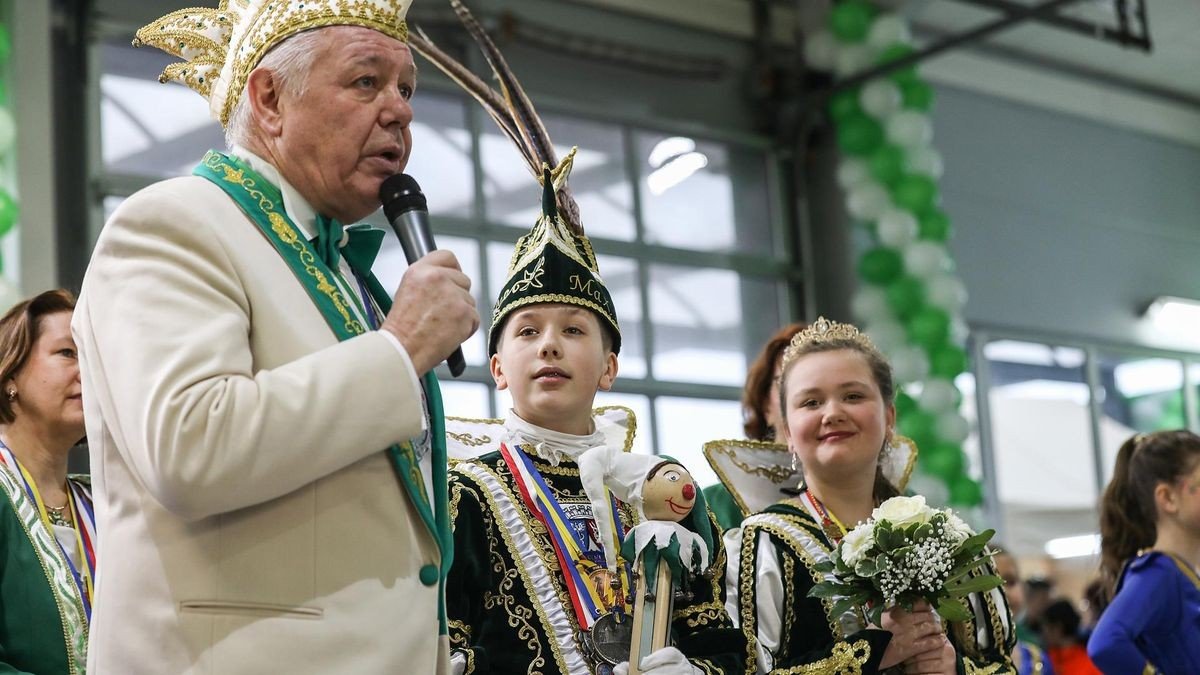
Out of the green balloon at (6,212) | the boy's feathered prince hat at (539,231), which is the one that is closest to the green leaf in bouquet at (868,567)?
the boy's feathered prince hat at (539,231)

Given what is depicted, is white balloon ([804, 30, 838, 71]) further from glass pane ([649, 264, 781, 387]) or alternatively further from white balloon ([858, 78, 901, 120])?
glass pane ([649, 264, 781, 387])

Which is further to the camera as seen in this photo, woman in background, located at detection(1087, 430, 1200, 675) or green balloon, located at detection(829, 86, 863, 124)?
green balloon, located at detection(829, 86, 863, 124)

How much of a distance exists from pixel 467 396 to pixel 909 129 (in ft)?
9.22

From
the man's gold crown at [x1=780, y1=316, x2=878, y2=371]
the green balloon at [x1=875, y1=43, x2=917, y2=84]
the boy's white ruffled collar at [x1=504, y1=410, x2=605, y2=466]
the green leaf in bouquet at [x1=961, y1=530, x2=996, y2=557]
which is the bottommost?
the green leaf in bouquet at [x1=961, y1=530, x2=996, y2=557]

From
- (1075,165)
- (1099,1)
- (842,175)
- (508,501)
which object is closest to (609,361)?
(508,501)

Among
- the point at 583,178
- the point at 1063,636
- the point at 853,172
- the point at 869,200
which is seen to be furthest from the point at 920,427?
the point at 583,178

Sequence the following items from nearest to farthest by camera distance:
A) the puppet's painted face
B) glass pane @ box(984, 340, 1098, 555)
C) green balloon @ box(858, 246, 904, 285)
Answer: the puppet's painted face, green balloon @ box(858, 246, 904, 285), glass pane @ box(984, 340, 1098, 555)

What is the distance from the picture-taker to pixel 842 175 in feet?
27.9

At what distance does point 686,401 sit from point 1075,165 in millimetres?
4091

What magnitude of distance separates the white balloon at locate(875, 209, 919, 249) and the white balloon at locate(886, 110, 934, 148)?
385 mm

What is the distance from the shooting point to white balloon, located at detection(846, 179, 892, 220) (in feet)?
27.1

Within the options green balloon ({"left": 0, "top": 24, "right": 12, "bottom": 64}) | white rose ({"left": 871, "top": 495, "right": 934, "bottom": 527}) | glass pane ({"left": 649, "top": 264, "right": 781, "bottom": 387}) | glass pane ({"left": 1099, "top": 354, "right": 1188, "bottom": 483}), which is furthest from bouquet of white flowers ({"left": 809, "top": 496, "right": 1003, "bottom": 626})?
glass pane ({"left": 1099, "top": 354, "right": 1188, "bottom": 483})

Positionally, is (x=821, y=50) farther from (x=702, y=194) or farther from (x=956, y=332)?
(x=956, y=332)

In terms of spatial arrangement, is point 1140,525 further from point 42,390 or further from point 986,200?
point 986,200
